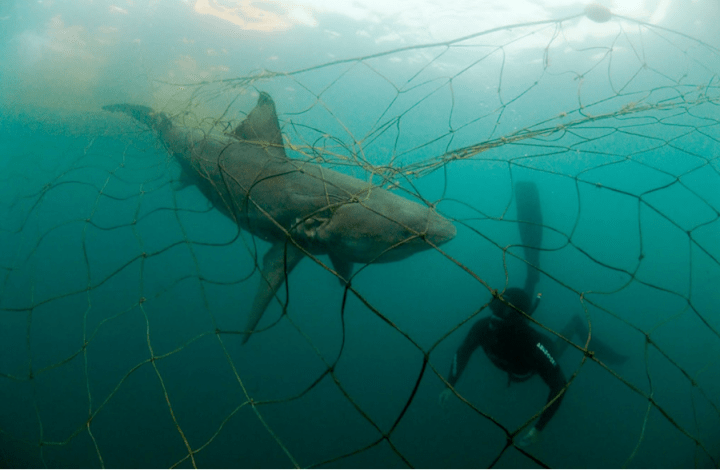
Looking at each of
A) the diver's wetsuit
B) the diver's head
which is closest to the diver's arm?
the diver's wetsuit

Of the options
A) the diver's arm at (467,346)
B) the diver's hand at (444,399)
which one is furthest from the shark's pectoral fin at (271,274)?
the diver's hand at (444,399)

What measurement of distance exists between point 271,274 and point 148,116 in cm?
560

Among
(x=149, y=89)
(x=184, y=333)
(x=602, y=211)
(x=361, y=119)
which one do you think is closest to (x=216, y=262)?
(x=184, y=333)

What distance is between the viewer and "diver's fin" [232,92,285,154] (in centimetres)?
511

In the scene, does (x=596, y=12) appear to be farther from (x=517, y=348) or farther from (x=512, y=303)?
(x=517, y=348)

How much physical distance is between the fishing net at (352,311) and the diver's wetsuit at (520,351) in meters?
0.92

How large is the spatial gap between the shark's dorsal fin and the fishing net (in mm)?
354

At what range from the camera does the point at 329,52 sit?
1809 cm

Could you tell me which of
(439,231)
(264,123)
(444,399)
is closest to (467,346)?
(444,399)

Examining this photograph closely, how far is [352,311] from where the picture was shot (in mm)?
22000

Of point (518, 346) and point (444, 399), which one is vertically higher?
point (518, 346)

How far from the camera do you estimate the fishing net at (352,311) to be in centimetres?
402

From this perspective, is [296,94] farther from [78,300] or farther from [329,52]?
[78,300]

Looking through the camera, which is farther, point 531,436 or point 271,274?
point 531,436
